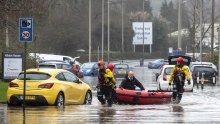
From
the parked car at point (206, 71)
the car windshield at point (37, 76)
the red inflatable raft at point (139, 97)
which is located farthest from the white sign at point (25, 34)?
the parked car at point (206, 71)

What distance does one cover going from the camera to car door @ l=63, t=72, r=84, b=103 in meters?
24.9

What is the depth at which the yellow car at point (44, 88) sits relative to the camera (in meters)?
23.5

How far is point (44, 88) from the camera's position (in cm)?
2350

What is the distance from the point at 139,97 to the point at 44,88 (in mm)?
3779

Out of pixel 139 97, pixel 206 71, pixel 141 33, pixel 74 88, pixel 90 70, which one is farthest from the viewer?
pixel 141 33

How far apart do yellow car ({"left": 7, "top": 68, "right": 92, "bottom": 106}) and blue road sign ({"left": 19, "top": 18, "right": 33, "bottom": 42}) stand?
3.91 m

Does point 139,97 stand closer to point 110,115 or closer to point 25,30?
point 110,115

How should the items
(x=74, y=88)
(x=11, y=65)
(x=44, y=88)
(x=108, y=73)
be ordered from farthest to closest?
1. (x=11, y=65)
2. (x=74, y=88)
3. (x=108, y=73)
4. (x=44, y=88)

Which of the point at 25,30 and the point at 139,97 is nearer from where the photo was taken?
the point at 25,30

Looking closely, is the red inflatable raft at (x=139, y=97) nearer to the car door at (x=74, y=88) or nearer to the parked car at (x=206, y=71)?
the car door at (x=74, y=88)

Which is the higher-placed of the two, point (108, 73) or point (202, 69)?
point (108, 73)

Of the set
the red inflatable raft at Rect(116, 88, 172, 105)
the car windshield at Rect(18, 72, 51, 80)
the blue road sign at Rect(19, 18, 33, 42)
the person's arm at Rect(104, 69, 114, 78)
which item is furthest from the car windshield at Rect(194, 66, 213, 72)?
the blue road sign at Rect(19, 18, 33, 42)

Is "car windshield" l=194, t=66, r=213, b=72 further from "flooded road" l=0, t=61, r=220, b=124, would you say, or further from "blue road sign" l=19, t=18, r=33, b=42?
"blue road sign" l=19, t=18, r=33, b=42

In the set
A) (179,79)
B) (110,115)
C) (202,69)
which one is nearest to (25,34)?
(110,115)
